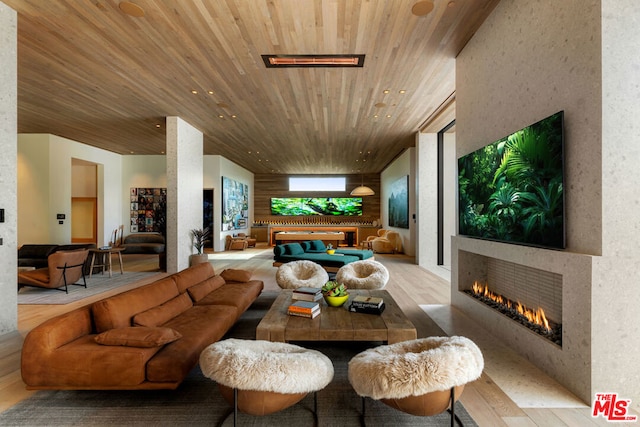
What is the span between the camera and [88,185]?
12352 millimetres

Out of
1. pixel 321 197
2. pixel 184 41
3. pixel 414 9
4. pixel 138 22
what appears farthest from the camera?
pixel 321 197

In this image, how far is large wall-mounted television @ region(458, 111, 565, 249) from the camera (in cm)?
246

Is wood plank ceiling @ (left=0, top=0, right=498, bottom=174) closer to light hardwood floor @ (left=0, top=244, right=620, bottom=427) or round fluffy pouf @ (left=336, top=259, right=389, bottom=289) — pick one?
round fluffy pouf @ (left=336, top=259, right=389, bottom=289)

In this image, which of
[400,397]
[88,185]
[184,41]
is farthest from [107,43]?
[88,185]

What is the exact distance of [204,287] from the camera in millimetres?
3719

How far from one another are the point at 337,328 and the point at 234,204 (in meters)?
10.3

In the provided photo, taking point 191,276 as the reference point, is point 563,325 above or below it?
below

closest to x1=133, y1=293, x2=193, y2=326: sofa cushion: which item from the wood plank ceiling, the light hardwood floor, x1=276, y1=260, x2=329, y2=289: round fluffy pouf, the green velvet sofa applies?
the light hardwood floor

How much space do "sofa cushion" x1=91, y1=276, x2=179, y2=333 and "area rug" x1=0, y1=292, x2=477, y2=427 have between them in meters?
0.48

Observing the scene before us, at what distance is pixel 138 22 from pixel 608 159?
4.52 m

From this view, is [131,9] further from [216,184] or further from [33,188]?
[216,184]

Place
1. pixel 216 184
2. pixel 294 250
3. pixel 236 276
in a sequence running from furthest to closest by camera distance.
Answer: pixel 216 184, pixel 294 250, pixel 236 276

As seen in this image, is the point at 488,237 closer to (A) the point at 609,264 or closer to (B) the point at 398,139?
(A) the point at 609,264

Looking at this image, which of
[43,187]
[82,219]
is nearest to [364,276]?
[43,187]
